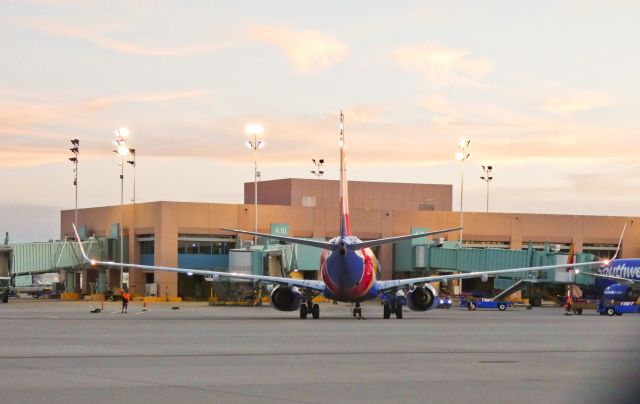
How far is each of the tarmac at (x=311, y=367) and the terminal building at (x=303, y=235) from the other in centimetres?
6553

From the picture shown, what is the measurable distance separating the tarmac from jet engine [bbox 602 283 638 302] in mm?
44398

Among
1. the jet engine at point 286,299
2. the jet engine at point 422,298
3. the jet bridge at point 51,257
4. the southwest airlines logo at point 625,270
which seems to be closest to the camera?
the jet engine at point 286,299

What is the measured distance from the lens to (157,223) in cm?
11831

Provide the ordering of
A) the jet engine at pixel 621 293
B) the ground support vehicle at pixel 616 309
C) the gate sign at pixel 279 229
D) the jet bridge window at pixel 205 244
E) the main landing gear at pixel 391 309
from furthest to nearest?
the jet bridge window at pixel 205 244 → the gate sign at pixel 279 229 → the jet engine at pixel 621 293 → the ground support vehicle at pixel 616 309 → the main landing gear at pixel 391 309

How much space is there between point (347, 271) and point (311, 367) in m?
32.8

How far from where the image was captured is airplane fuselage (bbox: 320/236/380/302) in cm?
5616

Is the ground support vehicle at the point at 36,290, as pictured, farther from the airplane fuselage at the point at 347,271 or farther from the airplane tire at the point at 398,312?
the airplane fuselage at the point at 347,271

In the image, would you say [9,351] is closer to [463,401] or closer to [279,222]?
[463,401]

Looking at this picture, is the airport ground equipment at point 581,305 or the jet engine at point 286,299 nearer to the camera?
the jet engine at point 286,299

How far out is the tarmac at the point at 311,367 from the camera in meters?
17.2

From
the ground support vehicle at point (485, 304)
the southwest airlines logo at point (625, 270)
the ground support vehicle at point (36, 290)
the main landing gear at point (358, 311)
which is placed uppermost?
the southwest airlines logo at point (625, 270)

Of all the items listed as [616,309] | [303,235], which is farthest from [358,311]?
[303,235]

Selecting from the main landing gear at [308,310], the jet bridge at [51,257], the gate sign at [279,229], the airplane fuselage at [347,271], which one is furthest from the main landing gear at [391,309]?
the jet bridge at [51,257]

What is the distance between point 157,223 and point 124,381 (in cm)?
9904
